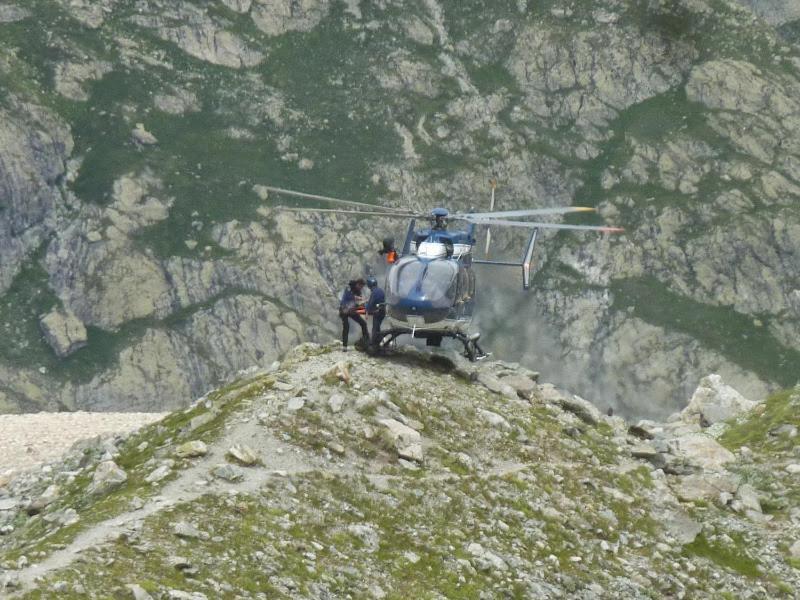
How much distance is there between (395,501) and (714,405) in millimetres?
26072

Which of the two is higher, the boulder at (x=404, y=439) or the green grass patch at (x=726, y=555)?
the boulder at (x=404, y=439)

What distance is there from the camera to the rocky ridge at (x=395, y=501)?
2062cm

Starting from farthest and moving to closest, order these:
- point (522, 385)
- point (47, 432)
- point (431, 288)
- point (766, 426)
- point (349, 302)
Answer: point (47, 432)
point (766, 426)
point (431, 288)
point (349, 302)
point (522, 385)

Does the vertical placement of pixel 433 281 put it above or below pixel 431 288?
above

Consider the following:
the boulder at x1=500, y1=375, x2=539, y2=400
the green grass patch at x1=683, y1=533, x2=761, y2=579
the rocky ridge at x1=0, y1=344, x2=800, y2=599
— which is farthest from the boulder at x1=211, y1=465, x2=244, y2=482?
the boulder at x1=500, y1=375, x2=539, y2=400

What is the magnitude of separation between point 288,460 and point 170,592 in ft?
23.7

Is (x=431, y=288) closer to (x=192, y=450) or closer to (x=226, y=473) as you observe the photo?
(x=192, y=450)

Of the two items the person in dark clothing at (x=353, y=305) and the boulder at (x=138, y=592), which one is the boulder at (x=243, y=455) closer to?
the boulder at (x=138, y=592)

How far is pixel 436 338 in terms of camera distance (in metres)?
37.9

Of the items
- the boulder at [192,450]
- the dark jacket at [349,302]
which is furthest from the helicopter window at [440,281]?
the boulder at [192,450]

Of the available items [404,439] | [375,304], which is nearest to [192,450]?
[404,439]

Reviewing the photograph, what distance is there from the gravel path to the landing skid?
30.1 ft

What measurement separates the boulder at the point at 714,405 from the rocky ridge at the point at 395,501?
10.7 metres

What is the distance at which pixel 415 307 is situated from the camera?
118 ft
